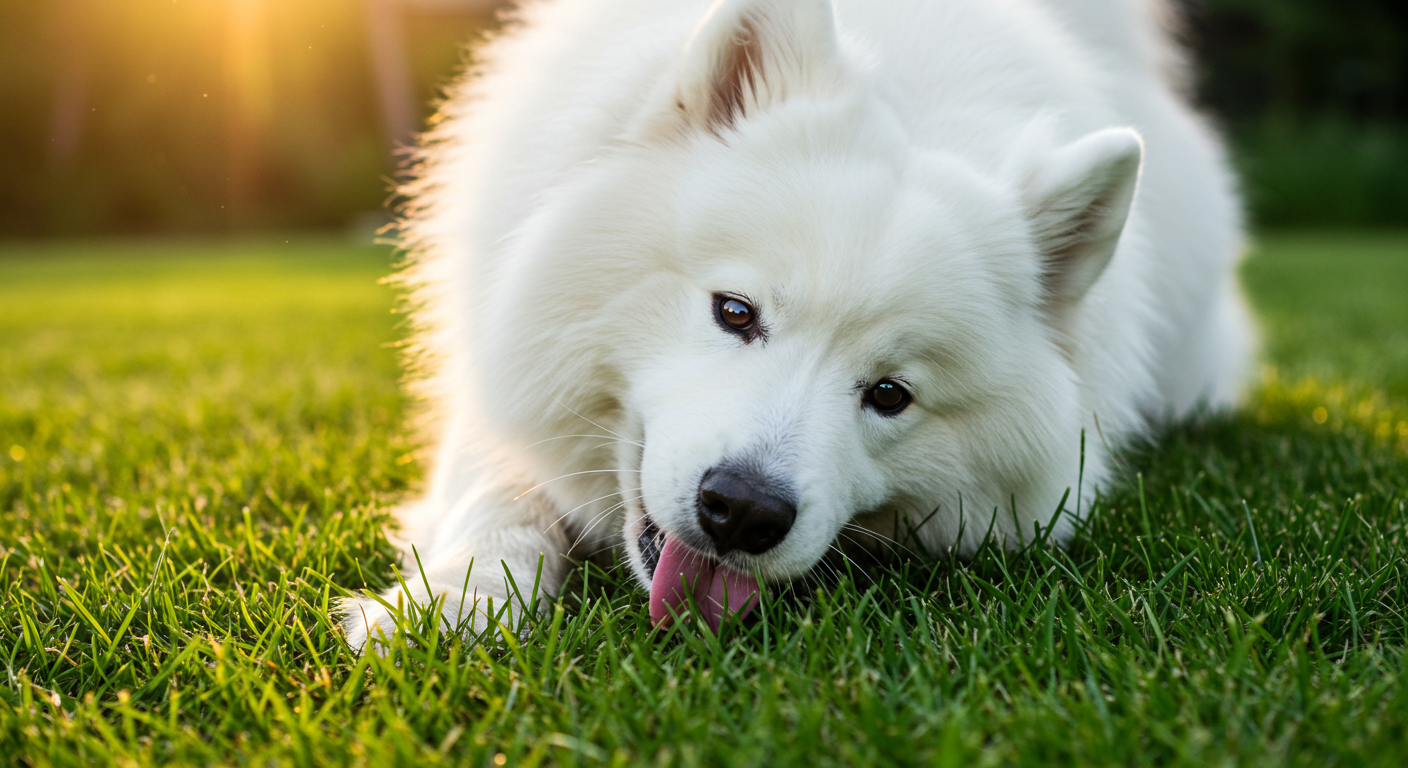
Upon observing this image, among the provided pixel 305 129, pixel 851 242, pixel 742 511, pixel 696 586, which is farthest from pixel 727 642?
pixel 305 129

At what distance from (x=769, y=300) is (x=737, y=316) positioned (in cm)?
8

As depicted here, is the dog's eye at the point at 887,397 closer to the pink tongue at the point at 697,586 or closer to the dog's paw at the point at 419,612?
the pink tongue at the point at 697,586

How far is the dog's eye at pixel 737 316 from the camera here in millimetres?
1890

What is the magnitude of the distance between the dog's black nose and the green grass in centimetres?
17

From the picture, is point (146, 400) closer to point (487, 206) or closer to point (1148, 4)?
point (487, 206)

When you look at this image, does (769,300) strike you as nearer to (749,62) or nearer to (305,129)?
(749,62)

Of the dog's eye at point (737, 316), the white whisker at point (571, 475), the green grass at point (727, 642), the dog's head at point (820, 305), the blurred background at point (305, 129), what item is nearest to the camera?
the green grass at point (727, 642)

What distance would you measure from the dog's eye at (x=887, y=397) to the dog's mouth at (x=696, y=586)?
0.42 metres

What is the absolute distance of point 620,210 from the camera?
203cm

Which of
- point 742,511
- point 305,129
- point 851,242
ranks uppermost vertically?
point 851,242

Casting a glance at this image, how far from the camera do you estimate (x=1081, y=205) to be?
6.54 ft

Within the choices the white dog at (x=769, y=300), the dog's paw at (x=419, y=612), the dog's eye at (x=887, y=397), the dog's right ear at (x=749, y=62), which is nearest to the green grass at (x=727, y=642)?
the dog's paw at (x=419, y=612)

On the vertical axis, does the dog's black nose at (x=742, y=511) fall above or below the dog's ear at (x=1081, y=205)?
below

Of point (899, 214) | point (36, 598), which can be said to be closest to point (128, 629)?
point (36, 598)
